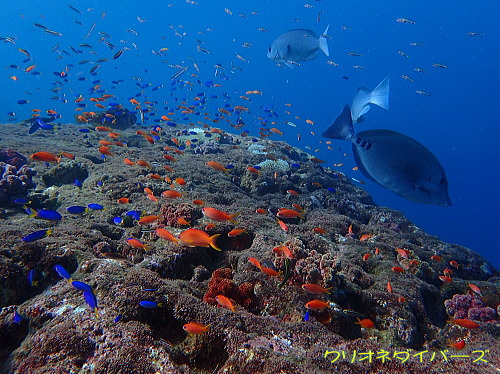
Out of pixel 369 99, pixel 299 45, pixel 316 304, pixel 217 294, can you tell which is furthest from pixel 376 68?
pixel 217 294

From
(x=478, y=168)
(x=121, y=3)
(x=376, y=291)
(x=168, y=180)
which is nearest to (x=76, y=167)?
(x=168, y=180)

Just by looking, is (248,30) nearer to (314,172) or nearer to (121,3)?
(121,3)

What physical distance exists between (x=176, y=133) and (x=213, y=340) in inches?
623

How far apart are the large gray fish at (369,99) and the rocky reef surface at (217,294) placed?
2.24 meters

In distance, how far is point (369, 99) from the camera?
2.75m

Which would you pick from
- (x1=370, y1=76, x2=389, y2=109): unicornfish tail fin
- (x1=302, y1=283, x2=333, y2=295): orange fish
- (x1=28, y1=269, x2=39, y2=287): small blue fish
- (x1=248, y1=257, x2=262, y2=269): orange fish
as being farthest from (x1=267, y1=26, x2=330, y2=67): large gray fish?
(x1=28, y1=269, x2=39, y2=287): small blue fish

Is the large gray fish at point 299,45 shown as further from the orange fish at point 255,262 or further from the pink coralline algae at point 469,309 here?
the pink coralline algae at point 469,309

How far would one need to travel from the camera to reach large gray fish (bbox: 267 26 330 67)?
4819 mm

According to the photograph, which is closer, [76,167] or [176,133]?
[76,167]

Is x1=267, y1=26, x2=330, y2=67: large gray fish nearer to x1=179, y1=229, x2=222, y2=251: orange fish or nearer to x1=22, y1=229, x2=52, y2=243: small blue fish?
x1=179, y1=229, x2=222, y2=251: orange fish

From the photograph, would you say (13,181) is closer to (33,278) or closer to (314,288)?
(33,278)

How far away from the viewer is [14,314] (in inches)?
115

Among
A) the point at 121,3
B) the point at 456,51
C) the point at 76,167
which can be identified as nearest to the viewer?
the point at 76,167

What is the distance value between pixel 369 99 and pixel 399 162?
0.88 meters
